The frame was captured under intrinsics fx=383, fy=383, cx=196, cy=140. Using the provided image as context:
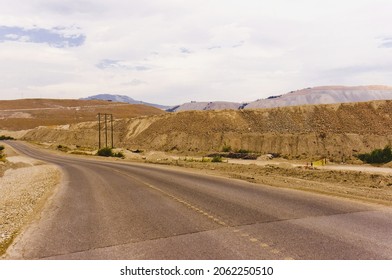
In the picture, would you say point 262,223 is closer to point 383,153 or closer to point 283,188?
point 283,188

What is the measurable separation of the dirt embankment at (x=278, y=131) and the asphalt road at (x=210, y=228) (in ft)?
156

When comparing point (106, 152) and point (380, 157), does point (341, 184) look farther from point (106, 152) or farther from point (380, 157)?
point (106, 152)

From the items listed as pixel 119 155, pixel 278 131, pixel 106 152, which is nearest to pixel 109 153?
pixel 106 152

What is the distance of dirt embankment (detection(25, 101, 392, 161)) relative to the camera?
65750mm

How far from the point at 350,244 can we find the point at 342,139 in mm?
62231

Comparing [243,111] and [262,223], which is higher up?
[243,111]

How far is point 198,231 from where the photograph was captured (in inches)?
368

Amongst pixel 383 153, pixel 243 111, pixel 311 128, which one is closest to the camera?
pixel 383 153

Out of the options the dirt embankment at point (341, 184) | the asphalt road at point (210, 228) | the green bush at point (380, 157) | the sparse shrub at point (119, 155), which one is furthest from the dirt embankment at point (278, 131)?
the asphalt road at point (210, 228)

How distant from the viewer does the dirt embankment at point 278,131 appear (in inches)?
2589

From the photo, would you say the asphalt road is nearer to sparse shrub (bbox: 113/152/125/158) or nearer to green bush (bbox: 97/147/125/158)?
sparse shrub (bbox: 113/152/125/158)

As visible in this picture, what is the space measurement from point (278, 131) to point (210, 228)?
69073mm

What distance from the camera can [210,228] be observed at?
31.6ft

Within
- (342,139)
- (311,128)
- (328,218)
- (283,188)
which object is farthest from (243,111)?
(328,218)
